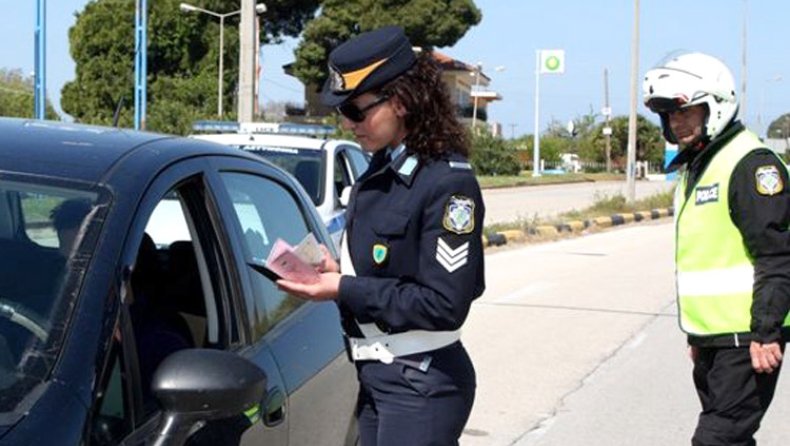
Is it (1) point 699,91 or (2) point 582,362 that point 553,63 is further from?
(1) point 699,91

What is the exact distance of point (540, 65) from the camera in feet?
219

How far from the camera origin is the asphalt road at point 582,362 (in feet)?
20.7

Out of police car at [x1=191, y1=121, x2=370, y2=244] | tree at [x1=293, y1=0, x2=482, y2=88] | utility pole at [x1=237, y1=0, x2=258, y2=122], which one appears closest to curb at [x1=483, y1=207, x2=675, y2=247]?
utility pole at [x1=237, y1=0, x2=258, y2=122]

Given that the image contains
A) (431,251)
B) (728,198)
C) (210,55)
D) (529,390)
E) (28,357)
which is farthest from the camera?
A: (210,55)

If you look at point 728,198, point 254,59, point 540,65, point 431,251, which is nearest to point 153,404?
point 431,251

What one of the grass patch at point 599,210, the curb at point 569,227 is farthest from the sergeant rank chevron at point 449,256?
the grass patch at point 599,210

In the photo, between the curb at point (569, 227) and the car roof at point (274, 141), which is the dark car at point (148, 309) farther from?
the curb at point (569, 227)

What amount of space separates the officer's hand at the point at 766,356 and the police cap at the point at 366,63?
1.56 metres

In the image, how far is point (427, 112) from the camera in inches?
112

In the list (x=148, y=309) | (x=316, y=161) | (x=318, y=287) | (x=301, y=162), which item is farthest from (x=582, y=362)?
(x=318, y=287)

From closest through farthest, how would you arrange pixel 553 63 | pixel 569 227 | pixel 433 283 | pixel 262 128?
pixel 433 283
pixel 262 128
pixel 569 227
pixel 553 63

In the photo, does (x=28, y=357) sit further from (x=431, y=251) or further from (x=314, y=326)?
(x=314, y=326)

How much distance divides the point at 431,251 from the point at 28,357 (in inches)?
39.0

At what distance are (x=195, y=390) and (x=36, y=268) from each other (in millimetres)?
536
